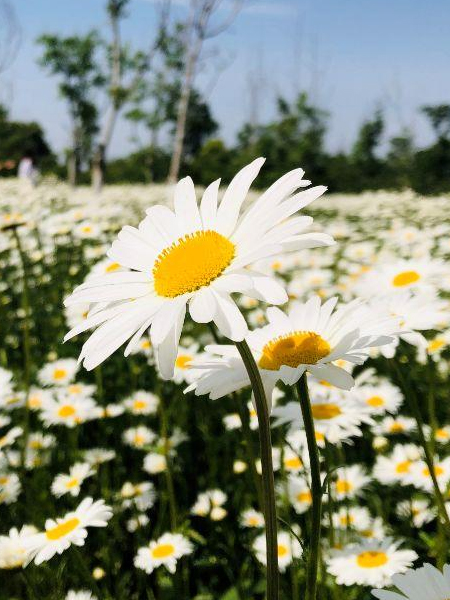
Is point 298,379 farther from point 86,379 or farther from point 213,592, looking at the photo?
point 86,379

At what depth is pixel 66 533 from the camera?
118cm

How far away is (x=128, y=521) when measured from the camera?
186 cm

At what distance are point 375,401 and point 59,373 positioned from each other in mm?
1399

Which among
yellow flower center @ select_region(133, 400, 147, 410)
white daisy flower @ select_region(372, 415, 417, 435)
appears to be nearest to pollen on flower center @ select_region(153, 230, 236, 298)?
white daisy flower @ select_region(372, 415, 417, 435)

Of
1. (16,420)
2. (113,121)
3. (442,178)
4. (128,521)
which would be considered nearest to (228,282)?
(128,521)

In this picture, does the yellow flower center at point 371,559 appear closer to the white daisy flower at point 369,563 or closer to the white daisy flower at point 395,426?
the white daisy flower at point 369,563

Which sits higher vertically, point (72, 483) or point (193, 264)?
point (193, 264)

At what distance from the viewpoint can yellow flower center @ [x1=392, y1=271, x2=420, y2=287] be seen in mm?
1511

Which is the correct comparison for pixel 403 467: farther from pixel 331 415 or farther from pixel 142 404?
pixel 142 404

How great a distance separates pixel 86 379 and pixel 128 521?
3.90 feet

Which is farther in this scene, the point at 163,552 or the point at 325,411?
the point at 163,552

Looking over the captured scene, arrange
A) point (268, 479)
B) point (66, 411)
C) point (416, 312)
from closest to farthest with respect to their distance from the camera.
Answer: point (268, 479)
point (416, 312)
point (66, 411)

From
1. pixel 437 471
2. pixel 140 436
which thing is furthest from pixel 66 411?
pixel 437 471

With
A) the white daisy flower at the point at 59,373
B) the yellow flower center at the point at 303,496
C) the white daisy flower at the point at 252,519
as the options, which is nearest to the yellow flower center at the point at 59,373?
the white daisy flower at the point at 59,373
